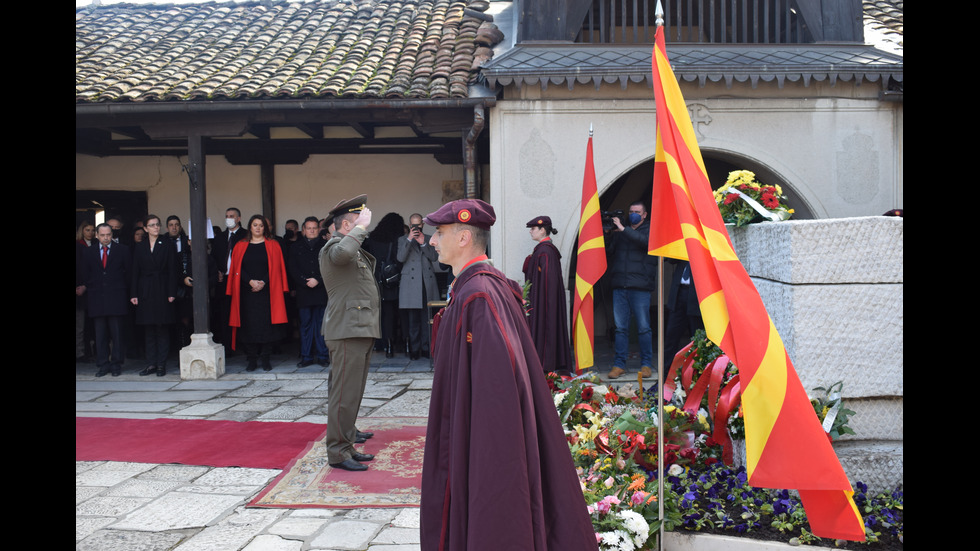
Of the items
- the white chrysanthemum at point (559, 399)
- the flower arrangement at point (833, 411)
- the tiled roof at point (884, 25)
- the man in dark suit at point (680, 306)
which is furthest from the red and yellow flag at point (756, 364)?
Result: the tiled roof at point (884, 25)

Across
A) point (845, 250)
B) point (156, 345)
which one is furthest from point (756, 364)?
point (156, 345)

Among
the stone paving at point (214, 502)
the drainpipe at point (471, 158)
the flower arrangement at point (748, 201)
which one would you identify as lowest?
the stone paving at point (214, 502)

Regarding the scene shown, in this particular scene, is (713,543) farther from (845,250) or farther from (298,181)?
(298,181)

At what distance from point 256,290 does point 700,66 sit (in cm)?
579

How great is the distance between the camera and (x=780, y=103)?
26.9 feet

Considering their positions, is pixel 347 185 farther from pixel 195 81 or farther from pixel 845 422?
pixel 845 422

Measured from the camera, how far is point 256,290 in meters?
8.77

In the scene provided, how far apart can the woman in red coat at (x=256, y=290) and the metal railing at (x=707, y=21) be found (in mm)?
4680

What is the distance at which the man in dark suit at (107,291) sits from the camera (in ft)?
28.0

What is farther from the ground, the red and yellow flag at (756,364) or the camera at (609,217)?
the camera at (609,217)

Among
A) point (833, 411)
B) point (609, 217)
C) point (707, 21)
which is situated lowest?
point (833, 411)

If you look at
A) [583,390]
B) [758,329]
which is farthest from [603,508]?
[583,390]

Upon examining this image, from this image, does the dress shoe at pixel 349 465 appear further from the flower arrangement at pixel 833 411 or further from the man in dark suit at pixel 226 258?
the man in dark suit at pixel 226 258

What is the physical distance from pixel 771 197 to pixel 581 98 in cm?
432
